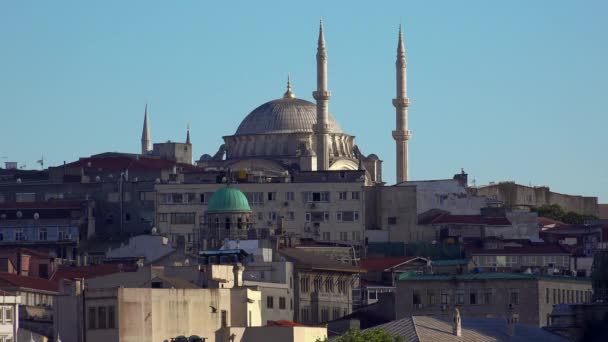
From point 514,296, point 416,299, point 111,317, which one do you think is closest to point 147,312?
point 111,317

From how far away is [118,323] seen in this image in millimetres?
95312

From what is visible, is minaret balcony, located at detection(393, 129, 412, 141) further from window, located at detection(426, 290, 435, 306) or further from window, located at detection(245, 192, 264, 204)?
window, located at detection(426, 290, 435, 306)

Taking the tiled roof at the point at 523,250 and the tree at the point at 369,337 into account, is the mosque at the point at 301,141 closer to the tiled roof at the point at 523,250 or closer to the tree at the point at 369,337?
the tiled roof at the point at 523,250

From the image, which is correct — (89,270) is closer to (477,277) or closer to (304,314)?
(304,314)

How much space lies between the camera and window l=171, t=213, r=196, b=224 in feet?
527

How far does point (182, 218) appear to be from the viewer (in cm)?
16138

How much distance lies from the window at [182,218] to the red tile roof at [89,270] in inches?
831

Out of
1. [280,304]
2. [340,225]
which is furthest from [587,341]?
[340,225]

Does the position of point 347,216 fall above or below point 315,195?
below

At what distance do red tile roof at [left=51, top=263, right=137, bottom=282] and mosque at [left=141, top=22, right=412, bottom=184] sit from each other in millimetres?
43107

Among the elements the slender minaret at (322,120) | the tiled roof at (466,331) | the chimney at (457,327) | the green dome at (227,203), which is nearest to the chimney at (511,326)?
the tiled roof at (466,331)

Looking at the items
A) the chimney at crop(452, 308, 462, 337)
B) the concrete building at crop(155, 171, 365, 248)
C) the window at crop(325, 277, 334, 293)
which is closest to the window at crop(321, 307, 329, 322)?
the window at crop(325, 277, 334, 293)

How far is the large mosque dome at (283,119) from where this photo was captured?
629 ft

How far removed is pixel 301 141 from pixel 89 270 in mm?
57859
